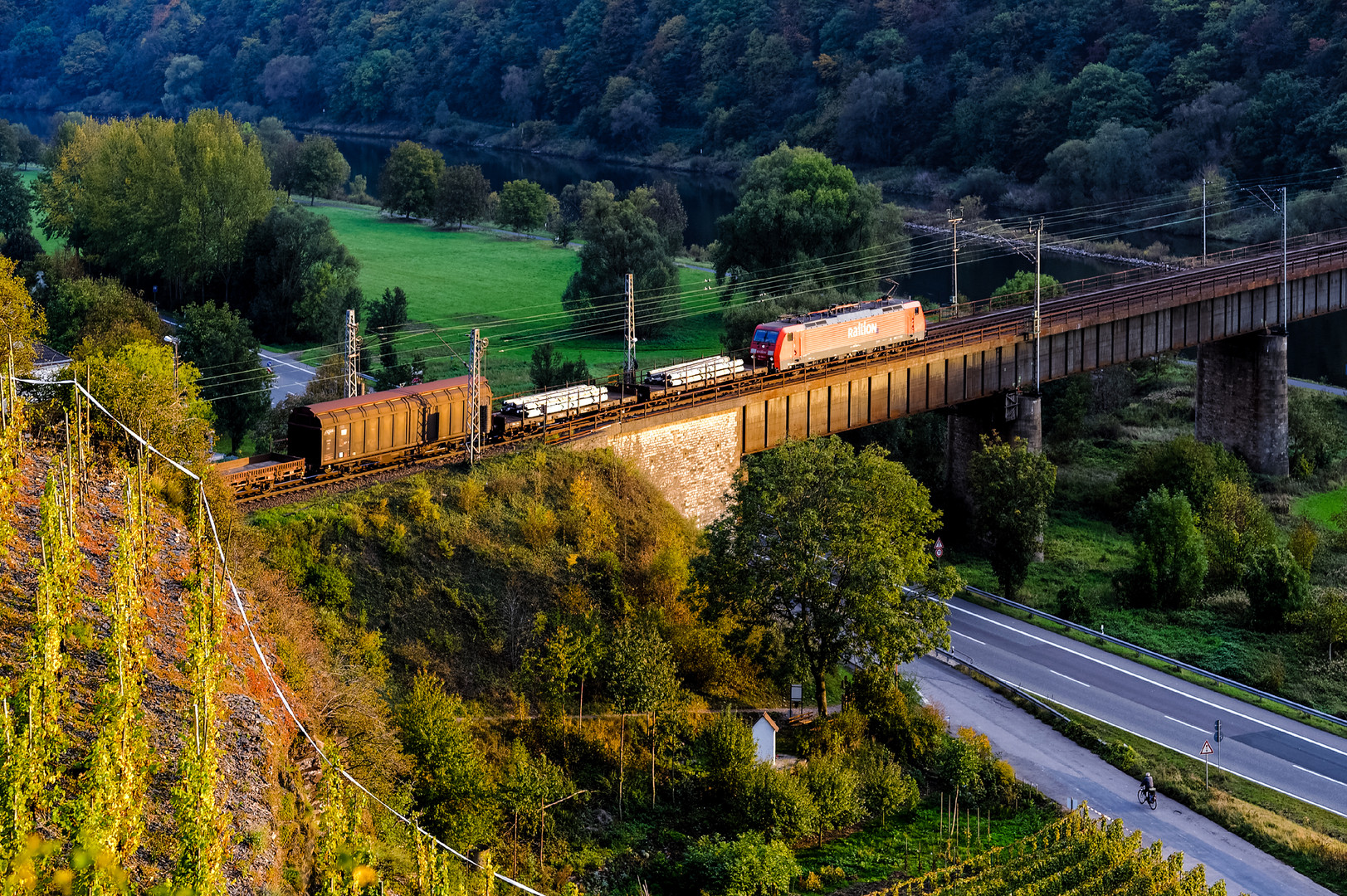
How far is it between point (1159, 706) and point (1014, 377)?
86.1 feet

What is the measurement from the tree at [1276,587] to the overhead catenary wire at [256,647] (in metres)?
36.6

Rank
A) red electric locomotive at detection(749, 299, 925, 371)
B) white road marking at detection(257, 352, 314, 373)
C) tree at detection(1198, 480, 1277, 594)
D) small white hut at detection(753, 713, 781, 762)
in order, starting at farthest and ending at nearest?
white road marking at detection(257, 352, 314, 373) < tree at detection(1198, 480, 1277, 594) < red electric locomotive at detection(749, 299, 925, 371) < small white hut at detection(753, 713, 781, 762)

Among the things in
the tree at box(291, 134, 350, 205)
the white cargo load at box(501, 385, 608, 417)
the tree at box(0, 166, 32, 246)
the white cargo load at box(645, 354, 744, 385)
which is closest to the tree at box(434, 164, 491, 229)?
the tree at box(291, 134, 350, 205)

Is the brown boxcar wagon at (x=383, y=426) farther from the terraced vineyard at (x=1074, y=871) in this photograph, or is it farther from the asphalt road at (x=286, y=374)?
the asphalt road at (x=286, y=374)

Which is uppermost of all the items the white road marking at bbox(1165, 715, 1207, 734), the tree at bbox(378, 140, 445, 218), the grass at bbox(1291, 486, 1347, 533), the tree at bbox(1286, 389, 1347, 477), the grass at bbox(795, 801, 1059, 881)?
the tree at bbox(378, 140, 445, 218)

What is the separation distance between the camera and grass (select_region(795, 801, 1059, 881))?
1687 inches

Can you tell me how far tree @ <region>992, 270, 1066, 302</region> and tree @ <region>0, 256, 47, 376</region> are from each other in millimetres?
50793

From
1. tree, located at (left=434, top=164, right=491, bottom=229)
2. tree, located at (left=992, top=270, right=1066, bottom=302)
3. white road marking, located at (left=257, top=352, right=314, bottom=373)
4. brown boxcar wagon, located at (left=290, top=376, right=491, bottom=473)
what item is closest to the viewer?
brown boxcar wagon, located at (left=290, top=376, right=491, bottom=473)

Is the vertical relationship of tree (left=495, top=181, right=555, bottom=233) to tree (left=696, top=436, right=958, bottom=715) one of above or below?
above

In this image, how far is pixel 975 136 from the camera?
18912 cm

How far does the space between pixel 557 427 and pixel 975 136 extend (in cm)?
14267

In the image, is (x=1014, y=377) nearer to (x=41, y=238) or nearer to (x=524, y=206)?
(x=524, y=206)

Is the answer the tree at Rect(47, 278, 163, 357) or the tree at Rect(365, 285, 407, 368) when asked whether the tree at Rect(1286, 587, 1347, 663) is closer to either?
the tree at Rect(47, 278, 163, 357)

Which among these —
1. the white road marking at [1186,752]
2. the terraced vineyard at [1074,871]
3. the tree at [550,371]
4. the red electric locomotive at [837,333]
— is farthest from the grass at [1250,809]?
the tree at [550,371]
